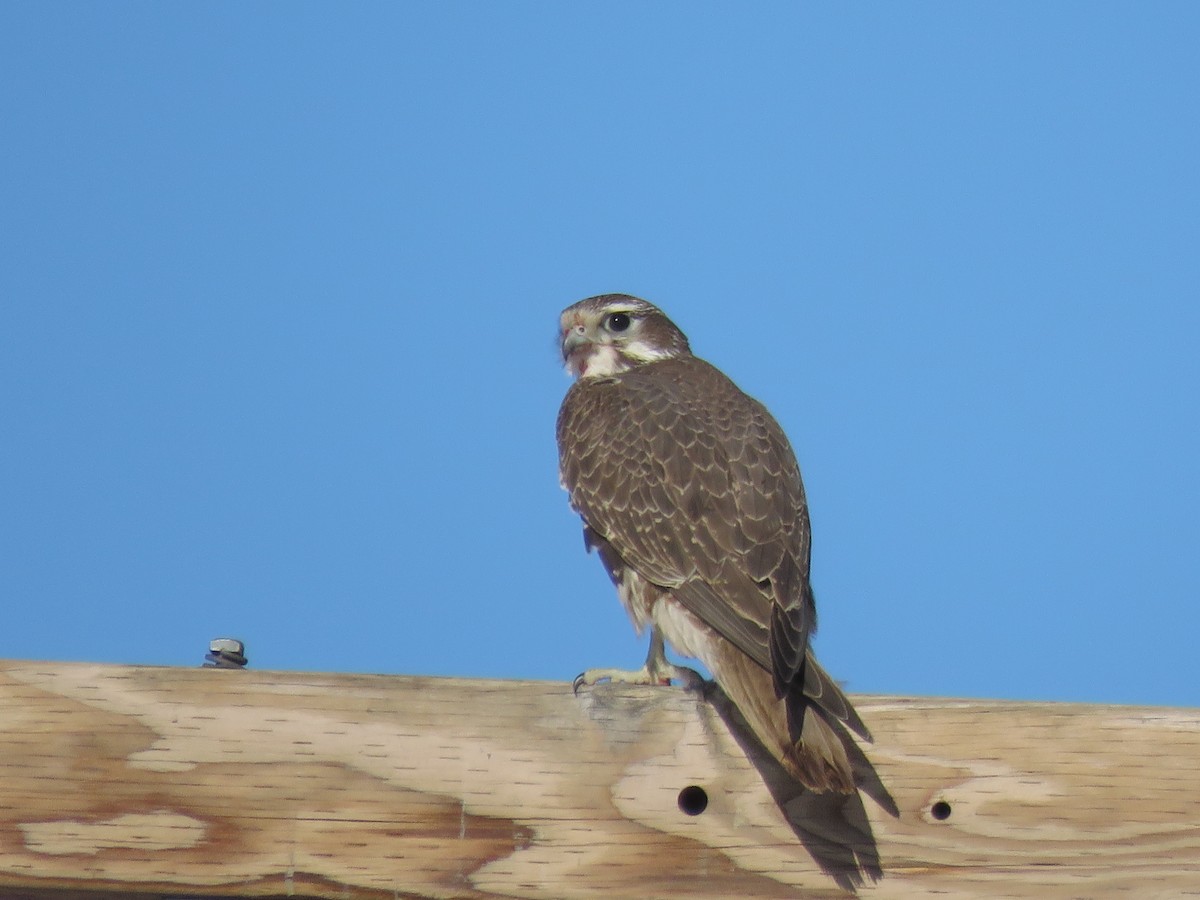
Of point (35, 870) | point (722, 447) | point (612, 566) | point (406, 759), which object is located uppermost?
point (722, 447)

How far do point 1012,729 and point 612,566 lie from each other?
52.5 inches

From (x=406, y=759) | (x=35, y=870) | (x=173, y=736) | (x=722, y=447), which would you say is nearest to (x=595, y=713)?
(x=406, y=759)

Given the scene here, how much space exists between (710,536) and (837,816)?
0.98 meters

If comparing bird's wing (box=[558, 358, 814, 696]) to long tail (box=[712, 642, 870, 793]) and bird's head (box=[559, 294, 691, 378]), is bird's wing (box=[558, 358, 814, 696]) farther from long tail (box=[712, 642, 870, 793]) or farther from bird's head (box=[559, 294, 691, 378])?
bird's head (box=[559, 294, 691, 378])

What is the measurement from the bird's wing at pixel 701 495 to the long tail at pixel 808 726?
0.33 ft


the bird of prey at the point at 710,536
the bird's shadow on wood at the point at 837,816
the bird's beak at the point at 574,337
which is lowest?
the bird's shadow on wood at the point at 837,816

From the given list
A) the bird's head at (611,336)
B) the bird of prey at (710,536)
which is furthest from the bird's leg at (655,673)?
the bird's head at (611,336)

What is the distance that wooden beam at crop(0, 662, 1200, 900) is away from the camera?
265cm

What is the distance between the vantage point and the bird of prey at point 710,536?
2875 millimetres

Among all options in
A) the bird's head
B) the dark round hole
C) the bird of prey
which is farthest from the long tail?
the bird's head

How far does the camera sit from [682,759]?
2859 mm

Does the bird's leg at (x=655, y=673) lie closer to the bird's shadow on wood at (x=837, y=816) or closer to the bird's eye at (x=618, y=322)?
the bird's shadow on wood at (x=837, y=816)

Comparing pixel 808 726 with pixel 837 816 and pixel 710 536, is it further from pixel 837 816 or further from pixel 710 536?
pixel 710 536

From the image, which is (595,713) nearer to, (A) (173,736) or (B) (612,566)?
(A) (173,736)
